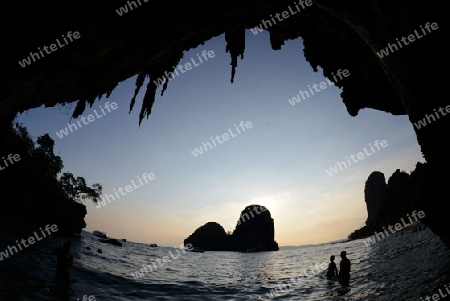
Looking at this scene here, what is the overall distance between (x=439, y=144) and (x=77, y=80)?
33.4ft

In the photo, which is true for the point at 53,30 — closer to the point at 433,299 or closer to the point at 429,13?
the point at 429,13

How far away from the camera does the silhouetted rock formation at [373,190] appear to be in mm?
123062

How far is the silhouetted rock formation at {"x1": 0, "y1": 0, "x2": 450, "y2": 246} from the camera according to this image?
4.47 meters

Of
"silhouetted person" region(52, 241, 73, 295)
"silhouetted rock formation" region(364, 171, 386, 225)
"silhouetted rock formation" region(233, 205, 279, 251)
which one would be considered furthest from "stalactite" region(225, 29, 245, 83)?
"silhouetted rock formation" region(364, 171, 386, 225)

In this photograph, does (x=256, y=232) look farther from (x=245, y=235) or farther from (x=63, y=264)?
(x=63, y=264)

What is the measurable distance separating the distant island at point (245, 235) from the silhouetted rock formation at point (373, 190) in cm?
5834

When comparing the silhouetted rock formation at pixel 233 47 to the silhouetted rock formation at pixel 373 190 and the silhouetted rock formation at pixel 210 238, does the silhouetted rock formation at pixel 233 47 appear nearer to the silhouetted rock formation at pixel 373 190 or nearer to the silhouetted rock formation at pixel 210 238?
the silhouetted rock formation at pixel 210 238

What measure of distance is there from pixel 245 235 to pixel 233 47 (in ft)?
326

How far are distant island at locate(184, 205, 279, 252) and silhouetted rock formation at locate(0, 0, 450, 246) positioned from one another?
305 feet

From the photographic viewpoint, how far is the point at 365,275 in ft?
47.1

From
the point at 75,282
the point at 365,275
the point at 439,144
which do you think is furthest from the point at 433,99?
the point at 75,282

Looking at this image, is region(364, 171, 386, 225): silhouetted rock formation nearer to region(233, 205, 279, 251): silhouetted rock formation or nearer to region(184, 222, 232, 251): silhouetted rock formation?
region(233, 205, 279, 251): silhouetted rock formation

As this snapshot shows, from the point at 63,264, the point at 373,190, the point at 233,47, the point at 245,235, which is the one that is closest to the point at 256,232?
the point at 245,235

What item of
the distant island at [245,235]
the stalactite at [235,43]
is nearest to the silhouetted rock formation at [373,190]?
the distant island at [245,235]
